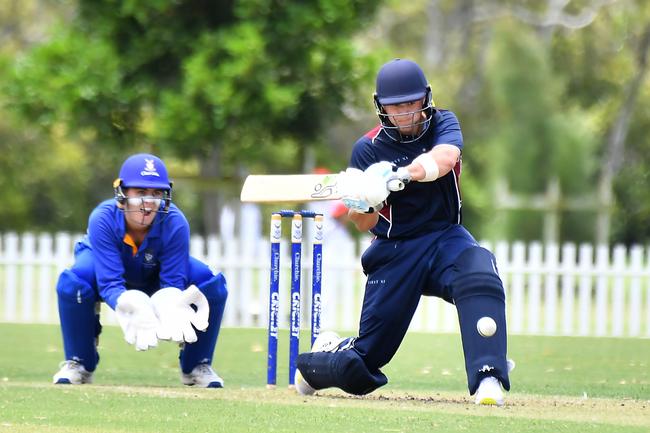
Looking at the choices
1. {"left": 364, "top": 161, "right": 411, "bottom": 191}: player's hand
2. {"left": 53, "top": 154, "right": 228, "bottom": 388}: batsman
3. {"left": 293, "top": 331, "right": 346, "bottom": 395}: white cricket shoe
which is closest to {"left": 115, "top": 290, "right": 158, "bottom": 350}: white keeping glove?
{"left": 53, "top": 154, "right": 228, "bottom": 388}: batsman

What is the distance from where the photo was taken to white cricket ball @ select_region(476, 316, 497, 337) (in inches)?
264

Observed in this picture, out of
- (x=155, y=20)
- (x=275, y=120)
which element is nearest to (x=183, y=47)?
(x=155, y=20)

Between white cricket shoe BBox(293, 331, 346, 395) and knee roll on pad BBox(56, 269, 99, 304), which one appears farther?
knee roll on pad BBox(56, 269, 99, 304)

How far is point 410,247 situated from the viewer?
7.08 meters

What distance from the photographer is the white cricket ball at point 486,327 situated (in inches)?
264

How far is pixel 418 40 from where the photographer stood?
4612 cm

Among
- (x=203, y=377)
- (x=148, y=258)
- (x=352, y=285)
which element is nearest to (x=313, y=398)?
(x=203, y=377)

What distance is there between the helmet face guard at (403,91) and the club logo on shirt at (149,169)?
164cm

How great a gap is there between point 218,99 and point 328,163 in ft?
58.4

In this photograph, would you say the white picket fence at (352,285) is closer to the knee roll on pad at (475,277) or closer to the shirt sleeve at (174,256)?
the shirt sleeve at (174,256)

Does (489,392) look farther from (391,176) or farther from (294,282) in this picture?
(294,282)

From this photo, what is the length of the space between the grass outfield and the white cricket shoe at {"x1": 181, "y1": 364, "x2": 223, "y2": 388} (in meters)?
0.11

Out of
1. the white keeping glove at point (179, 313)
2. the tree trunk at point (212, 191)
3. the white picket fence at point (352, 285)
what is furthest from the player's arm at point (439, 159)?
the tree trunk at point (212, 191)

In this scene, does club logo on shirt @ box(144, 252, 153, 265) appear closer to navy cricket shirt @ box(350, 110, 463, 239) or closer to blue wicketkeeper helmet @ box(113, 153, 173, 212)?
blue wicketkeeper helmet @ box(113, 153, 173, 212)
